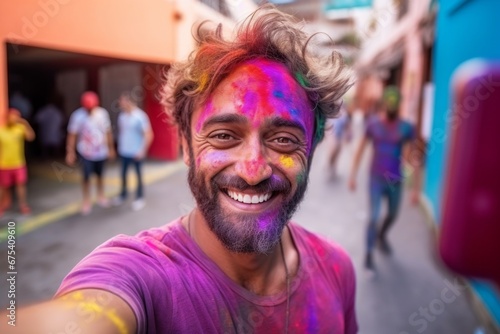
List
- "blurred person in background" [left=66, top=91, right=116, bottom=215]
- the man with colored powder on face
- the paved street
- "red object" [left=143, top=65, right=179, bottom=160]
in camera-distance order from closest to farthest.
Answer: the man with colored powder on face, the paved street, "blurred person in background" [left=66, top=91, right=116, bottom=215], "red object" [left=143, top=65, right=179, bottom=160]

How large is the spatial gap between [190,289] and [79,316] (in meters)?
0.31

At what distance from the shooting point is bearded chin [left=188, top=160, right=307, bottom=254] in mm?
1233

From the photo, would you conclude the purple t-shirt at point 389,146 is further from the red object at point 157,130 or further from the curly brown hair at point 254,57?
the red object at point 157,130

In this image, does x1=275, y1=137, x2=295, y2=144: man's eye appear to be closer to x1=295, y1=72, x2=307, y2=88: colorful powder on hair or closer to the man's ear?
x1=295, y1=72, x2=307, y2=88: colorful powder on hair

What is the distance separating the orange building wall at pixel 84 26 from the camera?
181 inches

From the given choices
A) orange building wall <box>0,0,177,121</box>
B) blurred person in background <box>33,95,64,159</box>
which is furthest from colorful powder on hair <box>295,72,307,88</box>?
blurred person in background <box>33,95,64,159</box>

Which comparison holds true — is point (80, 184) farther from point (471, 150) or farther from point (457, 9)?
point (471, 150)

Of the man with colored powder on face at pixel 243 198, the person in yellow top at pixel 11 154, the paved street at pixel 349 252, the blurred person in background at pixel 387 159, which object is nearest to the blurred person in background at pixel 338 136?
the paved street at pixel 349 252

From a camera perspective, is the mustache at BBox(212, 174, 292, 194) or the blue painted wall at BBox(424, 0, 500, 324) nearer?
the mustache at BBox(212, 174, 292, 194)

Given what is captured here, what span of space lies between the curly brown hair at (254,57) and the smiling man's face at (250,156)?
35mm

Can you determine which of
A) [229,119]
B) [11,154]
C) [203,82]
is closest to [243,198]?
[229,119]

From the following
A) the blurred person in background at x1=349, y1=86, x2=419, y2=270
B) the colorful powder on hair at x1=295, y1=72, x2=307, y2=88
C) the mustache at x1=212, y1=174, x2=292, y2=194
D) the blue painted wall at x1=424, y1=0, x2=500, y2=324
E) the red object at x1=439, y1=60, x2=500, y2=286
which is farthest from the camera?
the blurred person in background at x1=349, y1=86, x2=419, y2=270

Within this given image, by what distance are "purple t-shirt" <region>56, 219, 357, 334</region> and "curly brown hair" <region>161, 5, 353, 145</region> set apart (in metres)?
0.45

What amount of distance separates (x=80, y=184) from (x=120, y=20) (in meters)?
3.38
